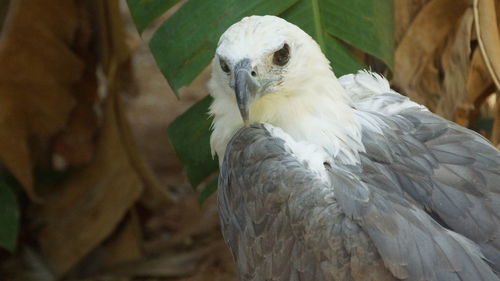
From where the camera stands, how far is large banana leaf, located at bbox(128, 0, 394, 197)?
3.08 m

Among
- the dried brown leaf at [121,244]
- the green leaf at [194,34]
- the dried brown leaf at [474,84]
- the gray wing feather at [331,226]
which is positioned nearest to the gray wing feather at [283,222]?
the gray wing feather at [331,226]

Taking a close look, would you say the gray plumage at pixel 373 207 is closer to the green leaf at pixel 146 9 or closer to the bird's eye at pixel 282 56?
the bird's eye at pixel 282 56

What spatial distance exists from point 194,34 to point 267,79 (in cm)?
59

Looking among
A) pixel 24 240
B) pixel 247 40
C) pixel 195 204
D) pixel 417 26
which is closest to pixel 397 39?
pixel 417 26

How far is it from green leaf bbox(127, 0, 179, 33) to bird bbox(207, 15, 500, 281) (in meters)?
0.48

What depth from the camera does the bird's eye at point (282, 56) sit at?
102 inches

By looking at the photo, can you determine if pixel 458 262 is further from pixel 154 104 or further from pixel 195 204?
pixel 154 104

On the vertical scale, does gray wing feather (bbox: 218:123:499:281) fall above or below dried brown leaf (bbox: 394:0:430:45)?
above

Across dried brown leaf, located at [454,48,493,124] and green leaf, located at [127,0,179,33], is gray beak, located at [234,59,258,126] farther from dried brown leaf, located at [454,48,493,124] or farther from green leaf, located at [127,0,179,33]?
dried brown leaf, located at [454,48,493,124]

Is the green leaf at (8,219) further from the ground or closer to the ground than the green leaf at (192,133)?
closer to the ground

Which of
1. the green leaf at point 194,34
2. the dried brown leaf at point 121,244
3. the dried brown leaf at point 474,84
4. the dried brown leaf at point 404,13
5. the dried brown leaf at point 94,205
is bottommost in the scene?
the dried brown leaf at point 121,244

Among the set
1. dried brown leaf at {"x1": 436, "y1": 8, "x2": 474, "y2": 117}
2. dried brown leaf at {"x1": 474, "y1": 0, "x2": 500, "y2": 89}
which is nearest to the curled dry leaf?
dried brown leaf at {"x1": 436, "y1": 8, "x2": 474, "y2": 117}

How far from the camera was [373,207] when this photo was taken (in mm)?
2402

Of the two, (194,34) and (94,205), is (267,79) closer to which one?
(194,34)
